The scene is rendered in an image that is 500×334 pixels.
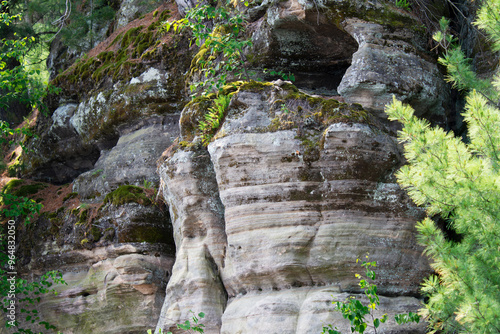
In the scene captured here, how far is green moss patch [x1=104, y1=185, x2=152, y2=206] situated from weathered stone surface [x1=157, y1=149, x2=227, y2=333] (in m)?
1.67

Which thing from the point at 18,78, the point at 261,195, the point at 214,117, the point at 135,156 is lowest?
the point at 135,156

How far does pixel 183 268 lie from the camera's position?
7.44m

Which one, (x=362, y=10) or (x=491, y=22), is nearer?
(x=491, y=22)

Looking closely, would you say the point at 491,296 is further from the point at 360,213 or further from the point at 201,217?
the point at 201,217

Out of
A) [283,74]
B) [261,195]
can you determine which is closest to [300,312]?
[261,195]

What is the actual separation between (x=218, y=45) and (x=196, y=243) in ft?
10.7

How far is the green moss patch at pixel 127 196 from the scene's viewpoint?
30.4 ft

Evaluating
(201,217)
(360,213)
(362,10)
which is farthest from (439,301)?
(362,10)

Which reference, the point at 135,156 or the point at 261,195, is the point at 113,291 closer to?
the point at 135,156

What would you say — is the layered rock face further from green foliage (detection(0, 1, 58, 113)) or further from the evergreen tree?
green foliage (detection(0, 1, 58, 113))

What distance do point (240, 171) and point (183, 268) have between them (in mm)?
1832

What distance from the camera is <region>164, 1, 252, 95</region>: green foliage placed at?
8.12m

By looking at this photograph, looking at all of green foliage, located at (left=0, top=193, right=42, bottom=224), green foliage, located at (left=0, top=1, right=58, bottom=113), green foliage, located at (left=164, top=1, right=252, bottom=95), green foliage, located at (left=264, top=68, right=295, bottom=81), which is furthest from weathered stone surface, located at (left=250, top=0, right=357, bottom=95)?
green foliage, located at (left=0, top=193, right=42, bottom=224)

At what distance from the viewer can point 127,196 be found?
9305 millimetres
